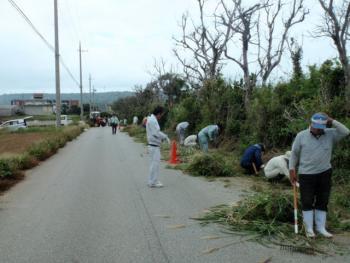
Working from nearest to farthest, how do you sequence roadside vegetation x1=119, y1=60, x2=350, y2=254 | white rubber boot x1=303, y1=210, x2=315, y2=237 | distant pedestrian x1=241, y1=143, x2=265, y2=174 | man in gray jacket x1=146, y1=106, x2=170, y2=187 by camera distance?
white rubber boot x1=303, y1=210, x2=315, y2=237
roadside vegetation x1=119, y1=60, x2=350, y2=254
man in gray jacket x1=146, y1=106, x2=170, y2=187
distant pedestrian x1=241, y1=143, x2=265, y2=174

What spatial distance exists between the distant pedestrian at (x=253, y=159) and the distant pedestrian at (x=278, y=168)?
1.44 metres

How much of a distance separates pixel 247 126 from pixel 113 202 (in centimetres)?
1170

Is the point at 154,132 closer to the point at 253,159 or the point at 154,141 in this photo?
the point at 154,141

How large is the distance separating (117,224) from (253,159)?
→ 6.85 m

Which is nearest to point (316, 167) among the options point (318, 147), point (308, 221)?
point (318, 147)

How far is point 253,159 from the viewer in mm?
13914

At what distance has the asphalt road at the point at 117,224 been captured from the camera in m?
6.15

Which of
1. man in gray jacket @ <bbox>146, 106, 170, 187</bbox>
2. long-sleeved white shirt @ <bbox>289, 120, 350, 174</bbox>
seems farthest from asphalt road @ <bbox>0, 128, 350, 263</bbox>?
long-sleeved white shirt @ <bbox>289, 120, 350, 174</bbox>

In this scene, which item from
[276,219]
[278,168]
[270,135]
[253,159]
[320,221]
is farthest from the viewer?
[270,135]

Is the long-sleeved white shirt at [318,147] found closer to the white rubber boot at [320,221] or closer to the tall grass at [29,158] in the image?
the white rubber boot at [320,221]

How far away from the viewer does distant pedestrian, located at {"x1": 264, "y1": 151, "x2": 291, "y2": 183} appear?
39.0 ft

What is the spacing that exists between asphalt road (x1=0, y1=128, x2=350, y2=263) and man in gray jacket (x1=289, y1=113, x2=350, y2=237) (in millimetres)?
991

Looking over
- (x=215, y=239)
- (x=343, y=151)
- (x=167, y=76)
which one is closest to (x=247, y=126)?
(x=343, y=151)

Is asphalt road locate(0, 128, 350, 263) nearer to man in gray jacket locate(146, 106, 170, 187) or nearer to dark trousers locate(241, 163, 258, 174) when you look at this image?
man in gray jacket locate(146, 106, 170, 187)
